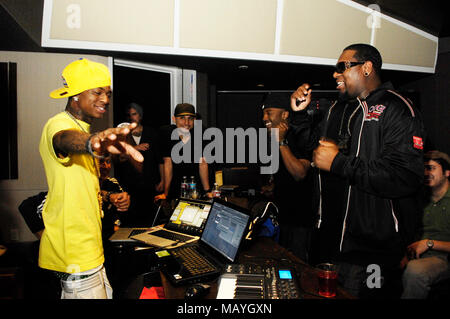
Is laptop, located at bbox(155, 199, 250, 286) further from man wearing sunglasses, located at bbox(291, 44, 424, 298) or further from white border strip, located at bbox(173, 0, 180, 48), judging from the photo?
white border strip, located at bbox(173, 0, 180, 48)

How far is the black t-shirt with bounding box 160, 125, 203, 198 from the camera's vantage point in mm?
3365

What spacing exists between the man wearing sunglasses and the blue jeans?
94 centimetres

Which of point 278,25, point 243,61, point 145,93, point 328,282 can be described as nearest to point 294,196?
point 328,282

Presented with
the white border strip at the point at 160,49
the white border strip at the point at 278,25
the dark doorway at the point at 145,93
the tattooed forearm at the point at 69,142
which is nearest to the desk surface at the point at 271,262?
the tattooed forearm at the point at 69,142

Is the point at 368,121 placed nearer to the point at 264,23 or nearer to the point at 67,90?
the point at 67,90

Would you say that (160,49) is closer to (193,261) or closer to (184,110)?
(184,110)

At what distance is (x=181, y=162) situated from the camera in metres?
3.37

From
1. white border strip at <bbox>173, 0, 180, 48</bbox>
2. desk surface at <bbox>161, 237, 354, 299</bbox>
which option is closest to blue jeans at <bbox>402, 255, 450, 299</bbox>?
desk surface at <bbox>161, 237, 354, 299</bbox>

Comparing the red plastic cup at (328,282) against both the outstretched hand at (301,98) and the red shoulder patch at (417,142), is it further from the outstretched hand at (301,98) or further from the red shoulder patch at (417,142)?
the outstretched hand at (301,98)

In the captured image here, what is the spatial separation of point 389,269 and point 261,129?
491 cm

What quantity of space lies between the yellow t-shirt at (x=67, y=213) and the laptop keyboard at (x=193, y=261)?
403 millimetres

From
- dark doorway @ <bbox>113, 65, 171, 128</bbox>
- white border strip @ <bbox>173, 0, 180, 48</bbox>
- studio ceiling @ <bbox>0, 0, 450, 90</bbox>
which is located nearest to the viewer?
studio ceiling @ <bbox>0, 0, 450, 90</bbox>

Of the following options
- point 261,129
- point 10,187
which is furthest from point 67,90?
point 261,129

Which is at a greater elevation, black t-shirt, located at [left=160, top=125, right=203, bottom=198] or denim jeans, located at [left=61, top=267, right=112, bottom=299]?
black t-shirt, located at [left=160, top=125, right=203, bottom=198]
